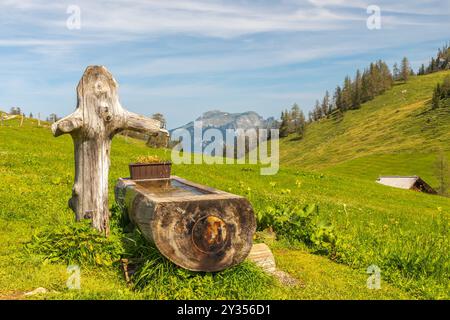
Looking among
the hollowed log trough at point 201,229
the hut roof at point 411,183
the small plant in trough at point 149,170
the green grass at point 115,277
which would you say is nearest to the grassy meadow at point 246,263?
the green grass at point 115,277

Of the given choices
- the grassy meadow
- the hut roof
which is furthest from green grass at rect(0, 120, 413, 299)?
the hut roof

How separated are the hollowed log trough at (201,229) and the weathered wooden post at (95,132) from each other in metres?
1.85

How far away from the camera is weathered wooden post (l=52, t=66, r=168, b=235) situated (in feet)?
32.0

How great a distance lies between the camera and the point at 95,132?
383 inches

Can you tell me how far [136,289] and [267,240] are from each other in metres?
4.68

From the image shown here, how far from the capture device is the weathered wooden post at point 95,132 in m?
9.76

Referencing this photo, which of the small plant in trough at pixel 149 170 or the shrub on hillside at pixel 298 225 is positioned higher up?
the small plant in trough at pixel 149 170

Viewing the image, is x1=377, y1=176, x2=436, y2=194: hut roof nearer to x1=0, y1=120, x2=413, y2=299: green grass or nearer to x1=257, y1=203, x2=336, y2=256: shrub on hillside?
x1=0, y1=120, x2=413, y2=299: green grass

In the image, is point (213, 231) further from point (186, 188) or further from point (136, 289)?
point (186, 188)

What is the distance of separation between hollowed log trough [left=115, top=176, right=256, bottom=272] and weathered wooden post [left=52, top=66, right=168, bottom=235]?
6.08 ft

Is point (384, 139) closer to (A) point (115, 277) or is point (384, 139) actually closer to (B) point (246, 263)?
(B) point (246, 263)

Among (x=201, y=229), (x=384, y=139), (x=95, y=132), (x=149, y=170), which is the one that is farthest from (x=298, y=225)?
(x=384, y=139)

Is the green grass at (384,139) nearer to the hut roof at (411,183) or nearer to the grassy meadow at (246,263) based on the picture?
the hut roof at (411,183)
